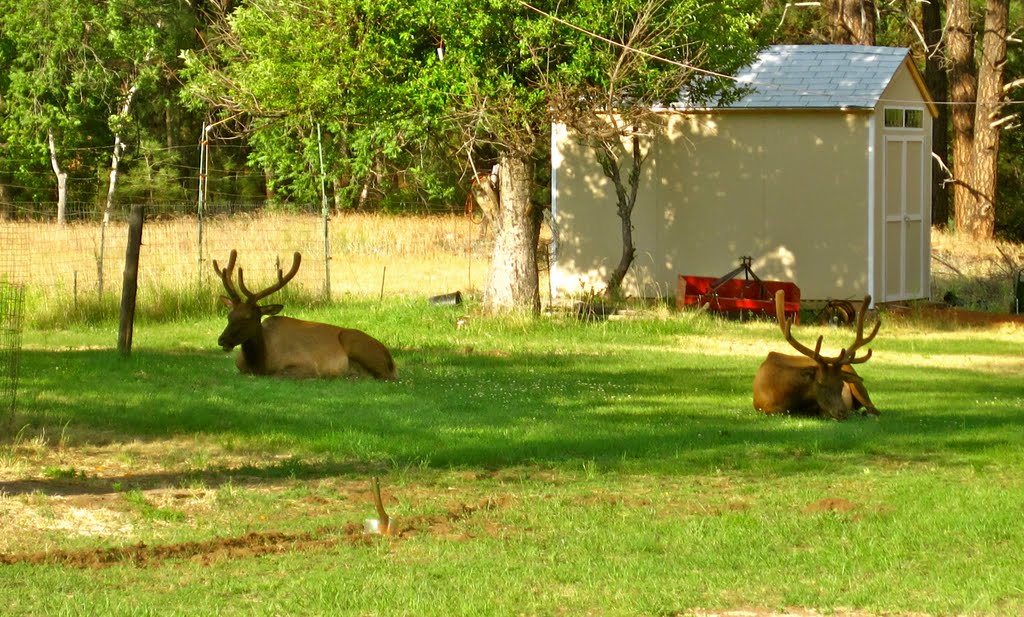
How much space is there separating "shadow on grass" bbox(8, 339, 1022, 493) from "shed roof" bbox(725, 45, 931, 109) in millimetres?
8645

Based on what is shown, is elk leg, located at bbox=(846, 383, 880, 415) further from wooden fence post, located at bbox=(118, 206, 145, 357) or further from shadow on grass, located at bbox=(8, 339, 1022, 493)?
wooden fence post, located at bbox=(118, 206, 145, 357)

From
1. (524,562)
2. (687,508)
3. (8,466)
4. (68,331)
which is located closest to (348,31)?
(68,331)

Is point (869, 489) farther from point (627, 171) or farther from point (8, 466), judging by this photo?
point (627, 171)

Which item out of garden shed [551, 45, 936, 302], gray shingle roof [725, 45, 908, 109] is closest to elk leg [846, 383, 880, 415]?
garden shed [551, 45, 936, 302]

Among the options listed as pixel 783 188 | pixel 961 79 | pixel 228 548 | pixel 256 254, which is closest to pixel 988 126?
pixel 961 79

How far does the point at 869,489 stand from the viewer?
10.3 meters

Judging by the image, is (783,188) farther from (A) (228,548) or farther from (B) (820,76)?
(A) (228,548)

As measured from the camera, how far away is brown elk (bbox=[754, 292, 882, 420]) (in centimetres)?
1358

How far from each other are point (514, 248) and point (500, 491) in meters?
12.3

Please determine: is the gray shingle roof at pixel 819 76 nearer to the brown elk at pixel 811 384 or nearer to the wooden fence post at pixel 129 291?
the brown elk at pixel 811 384

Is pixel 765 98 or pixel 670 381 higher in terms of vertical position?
pixel 765 98

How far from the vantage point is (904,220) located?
83.7 ft

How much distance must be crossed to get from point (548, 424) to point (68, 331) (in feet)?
32.4

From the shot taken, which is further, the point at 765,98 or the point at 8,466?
the point at 765,98
